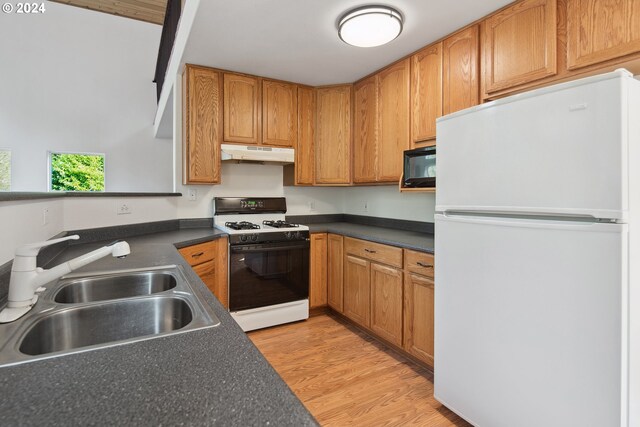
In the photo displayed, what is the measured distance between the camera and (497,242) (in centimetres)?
146

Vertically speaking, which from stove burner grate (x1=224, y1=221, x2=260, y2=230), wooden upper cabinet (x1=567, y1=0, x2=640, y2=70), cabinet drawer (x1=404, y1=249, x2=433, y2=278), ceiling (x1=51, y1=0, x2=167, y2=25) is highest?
ceiling (x1=51, y1=0, x2=167, y2=25)

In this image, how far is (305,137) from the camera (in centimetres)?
337

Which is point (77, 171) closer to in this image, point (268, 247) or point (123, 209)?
point (123, 209)

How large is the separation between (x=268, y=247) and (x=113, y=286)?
160 centimetres

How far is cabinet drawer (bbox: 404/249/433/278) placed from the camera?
2.12 metres

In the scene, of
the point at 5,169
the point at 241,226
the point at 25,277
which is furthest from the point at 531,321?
the point at 5,169

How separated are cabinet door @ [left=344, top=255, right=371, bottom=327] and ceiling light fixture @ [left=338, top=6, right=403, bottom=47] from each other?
166cm

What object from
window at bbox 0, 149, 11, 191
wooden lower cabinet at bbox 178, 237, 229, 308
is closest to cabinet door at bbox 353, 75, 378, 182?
wooden lower cabinet at bbox 178, 237, 229, 308

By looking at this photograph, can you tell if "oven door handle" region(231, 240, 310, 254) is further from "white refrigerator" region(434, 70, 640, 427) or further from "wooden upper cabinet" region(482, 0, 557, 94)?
"wooden upper cabinet" region(482, 0, 557, 94)

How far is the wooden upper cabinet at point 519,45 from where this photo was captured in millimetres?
1758

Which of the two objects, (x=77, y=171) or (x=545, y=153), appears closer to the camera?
(x=545, y=153)

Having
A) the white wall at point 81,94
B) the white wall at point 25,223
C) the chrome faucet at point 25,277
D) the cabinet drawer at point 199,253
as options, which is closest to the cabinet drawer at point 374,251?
the cabinet drawer at point 199,253

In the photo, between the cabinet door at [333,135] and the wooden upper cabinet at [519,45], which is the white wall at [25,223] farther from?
the wooden upper cabinet at [519,45]

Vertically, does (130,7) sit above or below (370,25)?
above
